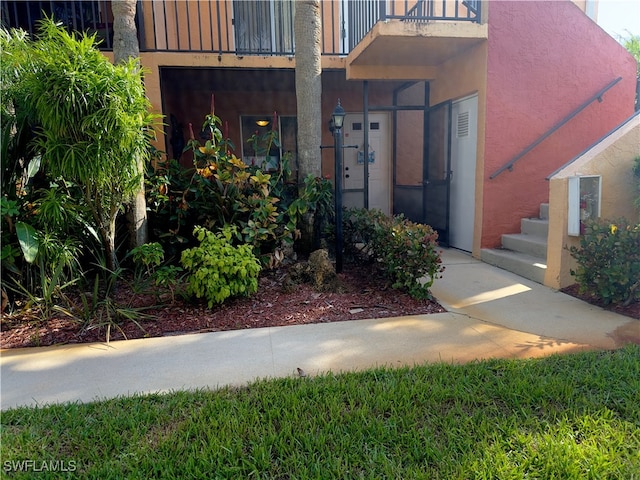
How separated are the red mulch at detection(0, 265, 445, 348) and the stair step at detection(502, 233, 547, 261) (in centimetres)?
209

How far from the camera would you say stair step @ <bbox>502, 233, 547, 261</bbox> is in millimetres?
5512

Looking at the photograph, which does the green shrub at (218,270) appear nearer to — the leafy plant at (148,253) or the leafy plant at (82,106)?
the leafy plant at (148,253)

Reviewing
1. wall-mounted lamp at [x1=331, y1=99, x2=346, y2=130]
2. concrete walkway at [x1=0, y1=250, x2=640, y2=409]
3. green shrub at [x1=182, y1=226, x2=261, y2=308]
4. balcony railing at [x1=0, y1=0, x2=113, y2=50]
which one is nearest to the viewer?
concrete walkway at [x1=0, y1=250, x2=640, y2=409]

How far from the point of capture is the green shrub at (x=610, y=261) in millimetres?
3857

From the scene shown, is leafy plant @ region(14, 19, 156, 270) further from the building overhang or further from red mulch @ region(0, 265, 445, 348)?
the building overhang

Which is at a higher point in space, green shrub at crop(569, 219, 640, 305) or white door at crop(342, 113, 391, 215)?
white door at crop(342, 113, 391, 215)

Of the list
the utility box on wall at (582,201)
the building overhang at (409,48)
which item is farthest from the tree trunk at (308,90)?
the utility box on wall at (582,201)

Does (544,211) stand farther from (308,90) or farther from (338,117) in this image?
(308,90)

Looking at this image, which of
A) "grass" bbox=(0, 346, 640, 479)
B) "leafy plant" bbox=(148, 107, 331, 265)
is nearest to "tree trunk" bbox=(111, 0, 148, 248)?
"leafy plant" bbox=(148, 107, 331, 265)

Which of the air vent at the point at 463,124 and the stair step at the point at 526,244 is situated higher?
the air vent at the point at 463,124

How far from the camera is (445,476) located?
192cm

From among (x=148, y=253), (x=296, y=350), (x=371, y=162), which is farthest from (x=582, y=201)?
(x=148, y=253)

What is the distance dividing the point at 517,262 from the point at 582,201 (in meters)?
1.09

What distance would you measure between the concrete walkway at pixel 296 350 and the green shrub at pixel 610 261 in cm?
23
